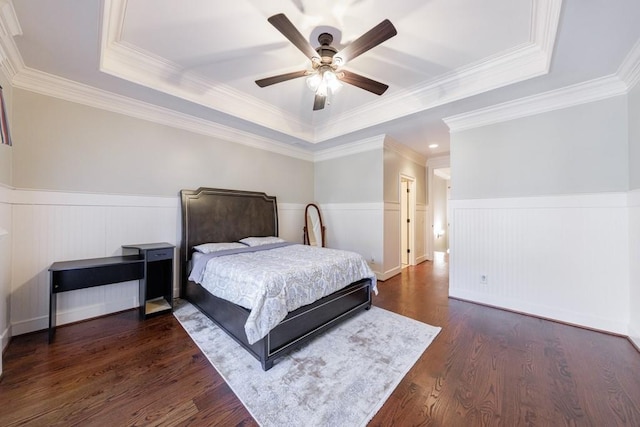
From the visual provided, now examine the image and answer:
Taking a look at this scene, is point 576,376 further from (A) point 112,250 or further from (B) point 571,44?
(A) point 112,250

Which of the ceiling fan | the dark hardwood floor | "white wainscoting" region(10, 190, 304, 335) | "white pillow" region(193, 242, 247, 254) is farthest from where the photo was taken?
"white pillow" region(193, 242, 247, 254)

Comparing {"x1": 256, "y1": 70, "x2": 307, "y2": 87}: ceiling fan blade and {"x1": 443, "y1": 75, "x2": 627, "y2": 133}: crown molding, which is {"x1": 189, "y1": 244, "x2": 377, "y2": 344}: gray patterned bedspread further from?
{"x1": 443, "y1": 75, "x2": 627, "y2": 133}: crown molding

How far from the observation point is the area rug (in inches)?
59.7

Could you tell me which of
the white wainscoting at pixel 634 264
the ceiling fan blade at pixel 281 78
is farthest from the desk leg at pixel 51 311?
the white wainscoting at pixel 634 264

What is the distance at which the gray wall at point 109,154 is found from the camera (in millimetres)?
2452

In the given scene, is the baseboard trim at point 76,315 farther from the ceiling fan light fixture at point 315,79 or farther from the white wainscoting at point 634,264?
the white wainscoting at point 634,264

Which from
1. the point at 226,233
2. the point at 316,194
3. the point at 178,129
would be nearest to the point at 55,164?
the point at 178,129

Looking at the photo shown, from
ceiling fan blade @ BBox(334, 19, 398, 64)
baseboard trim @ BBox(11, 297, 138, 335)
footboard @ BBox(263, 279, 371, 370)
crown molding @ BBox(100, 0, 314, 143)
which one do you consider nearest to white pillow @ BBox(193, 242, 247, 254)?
baseboard trim @ BBox(11, 297, 138, 335)

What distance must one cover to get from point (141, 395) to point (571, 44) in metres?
4.30

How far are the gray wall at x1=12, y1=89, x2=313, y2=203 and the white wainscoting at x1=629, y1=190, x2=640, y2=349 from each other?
4714 mm

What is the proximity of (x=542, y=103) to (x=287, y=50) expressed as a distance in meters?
3.04

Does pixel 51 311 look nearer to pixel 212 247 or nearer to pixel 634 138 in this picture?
pixel 212 247

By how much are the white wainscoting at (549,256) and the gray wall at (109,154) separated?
12.1ft

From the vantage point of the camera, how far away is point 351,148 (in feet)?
15.5
